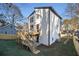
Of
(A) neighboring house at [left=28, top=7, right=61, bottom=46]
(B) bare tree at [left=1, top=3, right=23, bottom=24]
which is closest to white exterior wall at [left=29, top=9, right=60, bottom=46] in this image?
(A) neighboring house at [left=28, top=7, right=61, bottom=46]

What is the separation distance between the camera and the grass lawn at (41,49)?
6.18 ft

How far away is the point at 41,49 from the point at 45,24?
0.80 feet

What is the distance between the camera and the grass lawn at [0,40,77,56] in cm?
188

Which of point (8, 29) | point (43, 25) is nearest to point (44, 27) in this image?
point (43, 25)

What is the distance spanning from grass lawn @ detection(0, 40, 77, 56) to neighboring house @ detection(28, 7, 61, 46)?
61mm

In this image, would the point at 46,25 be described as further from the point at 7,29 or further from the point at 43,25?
the point at 7,29

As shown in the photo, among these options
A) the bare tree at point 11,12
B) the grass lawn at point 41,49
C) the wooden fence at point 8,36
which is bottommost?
the grass lawn at point 41,49

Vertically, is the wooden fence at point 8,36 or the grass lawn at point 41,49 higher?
the wooden fence at point 8,36

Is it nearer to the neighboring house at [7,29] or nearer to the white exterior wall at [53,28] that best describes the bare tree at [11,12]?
the neighboring house at [7,29]

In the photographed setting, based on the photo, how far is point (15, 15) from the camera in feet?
6.29

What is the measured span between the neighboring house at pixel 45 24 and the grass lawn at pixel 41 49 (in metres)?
0.06

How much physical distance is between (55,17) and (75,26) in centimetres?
21

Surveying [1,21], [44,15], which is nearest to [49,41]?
[44,15]

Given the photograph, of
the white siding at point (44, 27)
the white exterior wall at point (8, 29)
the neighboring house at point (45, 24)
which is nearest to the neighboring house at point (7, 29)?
the white exterior wall at point (8, 29)
